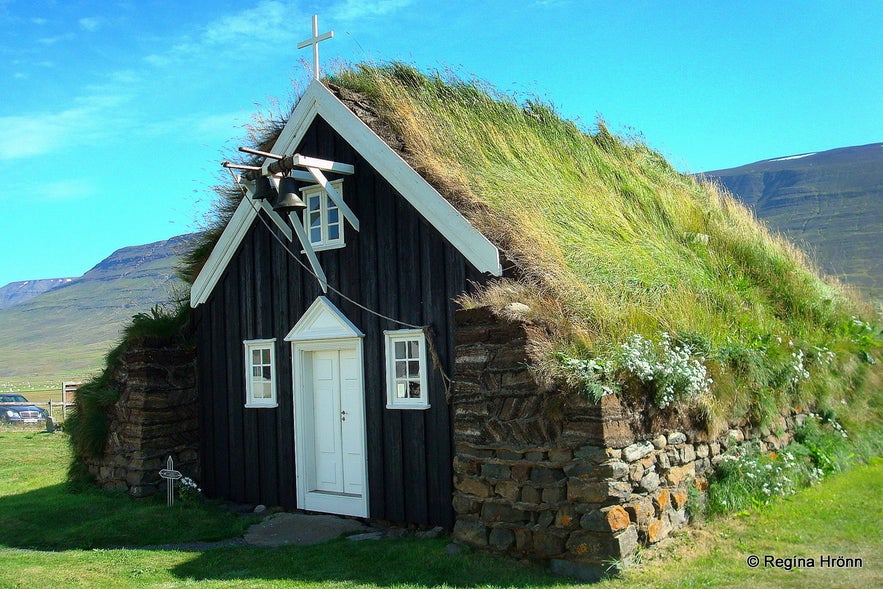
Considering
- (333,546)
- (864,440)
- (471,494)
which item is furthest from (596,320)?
(864,440)

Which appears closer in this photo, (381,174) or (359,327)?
(381,174)

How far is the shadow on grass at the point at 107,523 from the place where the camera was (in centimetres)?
952

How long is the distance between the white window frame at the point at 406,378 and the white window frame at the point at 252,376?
7.39 feet

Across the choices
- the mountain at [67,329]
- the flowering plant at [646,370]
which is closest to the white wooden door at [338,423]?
the flowering plant at [646,370]

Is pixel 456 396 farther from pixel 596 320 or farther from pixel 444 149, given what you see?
pixel 444 149

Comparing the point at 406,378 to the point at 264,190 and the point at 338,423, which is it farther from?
the point at 264,190

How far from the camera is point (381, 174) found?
989cm

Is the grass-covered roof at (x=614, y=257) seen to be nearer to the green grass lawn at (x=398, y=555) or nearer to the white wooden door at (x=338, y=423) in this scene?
the green grass lawn at (x=398, y=555)

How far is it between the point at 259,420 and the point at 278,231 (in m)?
2.77

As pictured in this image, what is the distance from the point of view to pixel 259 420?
11.3m

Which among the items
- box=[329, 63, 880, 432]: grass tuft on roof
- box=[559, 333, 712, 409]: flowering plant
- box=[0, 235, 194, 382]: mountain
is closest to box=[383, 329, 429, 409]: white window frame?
box=[329, 63, 880, 432]: grass tuft on roof

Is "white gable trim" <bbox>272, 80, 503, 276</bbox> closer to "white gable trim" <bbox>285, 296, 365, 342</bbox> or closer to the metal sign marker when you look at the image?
"white gable trim" <bbox>285, 296, 365, 342</bbox>

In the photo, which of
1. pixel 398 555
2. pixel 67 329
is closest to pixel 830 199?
pixel 398 555

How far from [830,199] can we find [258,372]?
85.9 meters
